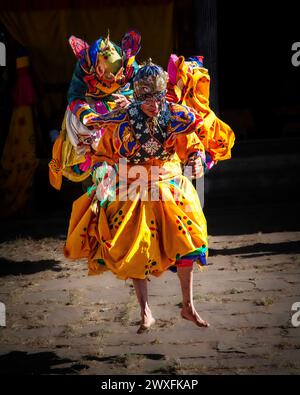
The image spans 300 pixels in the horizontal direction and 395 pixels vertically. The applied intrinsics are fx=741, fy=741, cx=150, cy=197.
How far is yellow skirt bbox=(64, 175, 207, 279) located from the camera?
480 centimetres

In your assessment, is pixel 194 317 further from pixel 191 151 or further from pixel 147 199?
pixel 191 151

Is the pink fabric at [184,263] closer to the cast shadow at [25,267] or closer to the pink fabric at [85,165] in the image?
the pink fabric at [85,165]

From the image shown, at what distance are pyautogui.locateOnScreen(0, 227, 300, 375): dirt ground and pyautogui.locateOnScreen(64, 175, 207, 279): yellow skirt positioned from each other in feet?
1.79

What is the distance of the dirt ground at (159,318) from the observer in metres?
4.69

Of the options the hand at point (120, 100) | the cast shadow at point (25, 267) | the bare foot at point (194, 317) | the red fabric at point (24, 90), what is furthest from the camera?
the red fabric at point (24, 90)

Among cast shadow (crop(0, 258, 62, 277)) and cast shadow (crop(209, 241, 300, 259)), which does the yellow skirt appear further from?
cast shadow (crop(209, 241, 300, 259))

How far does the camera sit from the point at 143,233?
482 cm

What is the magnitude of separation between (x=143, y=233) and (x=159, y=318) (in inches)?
40.1

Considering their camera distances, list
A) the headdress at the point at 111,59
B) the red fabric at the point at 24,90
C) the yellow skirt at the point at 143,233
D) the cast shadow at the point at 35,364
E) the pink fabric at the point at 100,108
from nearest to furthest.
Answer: the cast shadow at the point at 35,364 < the yellow skirt at the point at 143,233 < the headdress at the point at 111,59 < the pink fabric at the point at 100,108 < the red fabric at the point at 24,90

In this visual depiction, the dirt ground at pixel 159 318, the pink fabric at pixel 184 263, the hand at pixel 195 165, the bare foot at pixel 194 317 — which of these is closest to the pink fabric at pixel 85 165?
the dirt ground at pixel 159 318

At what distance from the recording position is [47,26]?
9.37 m

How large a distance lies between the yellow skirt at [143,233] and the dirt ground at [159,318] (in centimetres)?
54

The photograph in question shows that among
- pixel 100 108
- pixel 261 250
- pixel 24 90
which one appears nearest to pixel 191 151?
pixel 100 108

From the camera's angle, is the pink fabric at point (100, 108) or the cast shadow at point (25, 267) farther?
the cast shadow at point (25, 267)
